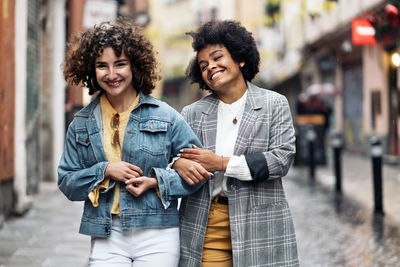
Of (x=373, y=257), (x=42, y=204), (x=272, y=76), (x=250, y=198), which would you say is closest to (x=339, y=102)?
(x=272, y=76)

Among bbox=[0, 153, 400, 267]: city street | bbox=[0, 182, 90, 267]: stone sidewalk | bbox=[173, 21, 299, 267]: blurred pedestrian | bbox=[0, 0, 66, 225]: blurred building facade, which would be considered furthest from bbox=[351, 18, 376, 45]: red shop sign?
bbox=[173, 21, 299, 267]: blurred pedestrian

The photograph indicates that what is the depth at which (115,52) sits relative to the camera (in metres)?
2.79

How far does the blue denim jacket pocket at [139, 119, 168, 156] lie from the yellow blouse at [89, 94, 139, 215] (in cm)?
9

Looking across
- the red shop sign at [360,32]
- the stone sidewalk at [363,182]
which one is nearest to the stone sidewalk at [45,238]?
the stone sidewalk at [363,182]

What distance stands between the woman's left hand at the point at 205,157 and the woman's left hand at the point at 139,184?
Answer: 0.20 meters

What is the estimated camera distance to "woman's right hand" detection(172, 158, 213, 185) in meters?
2.77

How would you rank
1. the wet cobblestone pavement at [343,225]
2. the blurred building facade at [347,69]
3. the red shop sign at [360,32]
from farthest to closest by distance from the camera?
1. the blurred building facade at [347,69]
2. the red shop sign at [360,32]
3. the wet cobblestone pavement at [343,225]

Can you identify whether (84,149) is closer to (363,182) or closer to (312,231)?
(312,231)

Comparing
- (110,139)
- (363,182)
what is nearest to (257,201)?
(110,139)

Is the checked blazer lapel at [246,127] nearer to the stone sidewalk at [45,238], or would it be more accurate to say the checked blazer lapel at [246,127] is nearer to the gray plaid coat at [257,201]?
the gray plaid coat at [257,201]

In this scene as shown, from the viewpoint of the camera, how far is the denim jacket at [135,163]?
8.94 ft

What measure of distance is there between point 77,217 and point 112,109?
530cm

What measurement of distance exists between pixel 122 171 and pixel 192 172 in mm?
310

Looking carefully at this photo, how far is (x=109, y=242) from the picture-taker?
2.73m
